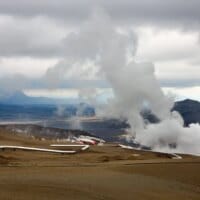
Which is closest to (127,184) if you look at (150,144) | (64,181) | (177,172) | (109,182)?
(109,182)

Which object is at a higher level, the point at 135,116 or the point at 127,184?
the point at 135,116

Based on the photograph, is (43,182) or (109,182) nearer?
(43,182)

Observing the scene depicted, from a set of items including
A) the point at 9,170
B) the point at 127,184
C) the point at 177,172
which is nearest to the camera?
the point at 127,184

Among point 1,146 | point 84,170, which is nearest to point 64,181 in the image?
point 84,170

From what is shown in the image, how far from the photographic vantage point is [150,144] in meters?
169

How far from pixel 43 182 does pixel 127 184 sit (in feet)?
18.4

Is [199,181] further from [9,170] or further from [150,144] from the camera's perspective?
[150,144]

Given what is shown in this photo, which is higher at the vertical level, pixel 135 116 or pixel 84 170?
pixel 135 116

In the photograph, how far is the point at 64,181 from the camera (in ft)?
113

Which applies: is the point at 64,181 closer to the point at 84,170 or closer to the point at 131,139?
the point at 84,170

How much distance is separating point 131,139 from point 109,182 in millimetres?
147662

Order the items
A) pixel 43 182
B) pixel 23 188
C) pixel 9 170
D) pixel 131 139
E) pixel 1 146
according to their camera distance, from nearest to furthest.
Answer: pixel 23 188, pixel 43 182, pixel 9 170, pixel 1 146, pixel 131 139

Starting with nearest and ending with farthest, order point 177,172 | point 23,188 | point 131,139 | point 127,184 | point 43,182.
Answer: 1. point 23,188
2. point 43,182
3. point 127,184
4. point 177,172
5. point 131,139

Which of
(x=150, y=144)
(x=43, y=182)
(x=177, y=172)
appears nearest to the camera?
(x=43, y=182)
